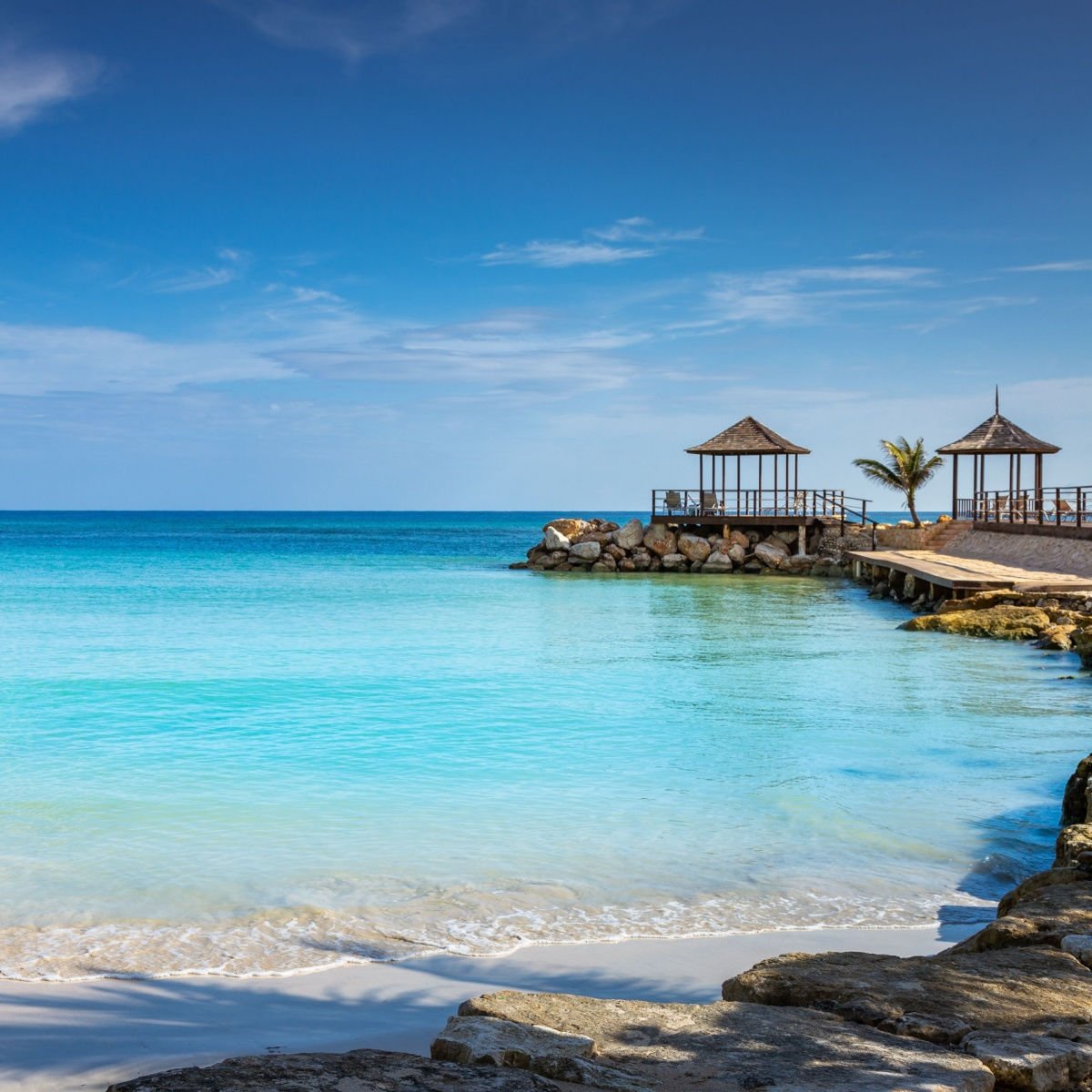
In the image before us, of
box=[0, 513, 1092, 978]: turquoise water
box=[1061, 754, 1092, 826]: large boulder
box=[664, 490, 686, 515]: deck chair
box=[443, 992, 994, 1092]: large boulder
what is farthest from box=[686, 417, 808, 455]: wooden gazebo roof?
box=[443, 992, 994, 1092]: large boulder

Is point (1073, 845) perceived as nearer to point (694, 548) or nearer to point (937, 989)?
point (937, 989)

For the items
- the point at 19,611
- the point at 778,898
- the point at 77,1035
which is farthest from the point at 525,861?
the point at 19,611

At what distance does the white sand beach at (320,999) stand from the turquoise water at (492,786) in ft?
0.81

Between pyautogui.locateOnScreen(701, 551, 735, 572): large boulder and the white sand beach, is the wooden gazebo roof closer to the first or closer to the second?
pyautogui.locateOnScreen(701, 551, 735, 572): large boulder

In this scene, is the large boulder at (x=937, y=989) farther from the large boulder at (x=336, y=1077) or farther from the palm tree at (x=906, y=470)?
the palm tree at (x=906, y=470)

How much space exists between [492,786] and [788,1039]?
6.06m

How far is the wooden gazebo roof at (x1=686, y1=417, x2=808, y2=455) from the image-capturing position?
124 feet

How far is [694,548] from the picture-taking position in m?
38.8

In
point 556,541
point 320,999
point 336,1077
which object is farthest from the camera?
point 556,541

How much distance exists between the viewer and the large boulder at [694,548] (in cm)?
3866

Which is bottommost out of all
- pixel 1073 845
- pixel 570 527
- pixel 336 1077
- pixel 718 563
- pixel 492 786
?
pixel 492 786

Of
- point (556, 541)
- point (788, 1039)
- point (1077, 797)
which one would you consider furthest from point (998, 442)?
point (788, 1039)

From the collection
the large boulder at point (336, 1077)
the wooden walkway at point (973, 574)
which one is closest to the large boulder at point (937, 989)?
the large boulder at point (336, 1077)

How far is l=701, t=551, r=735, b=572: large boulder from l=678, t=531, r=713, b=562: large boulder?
294 mm
